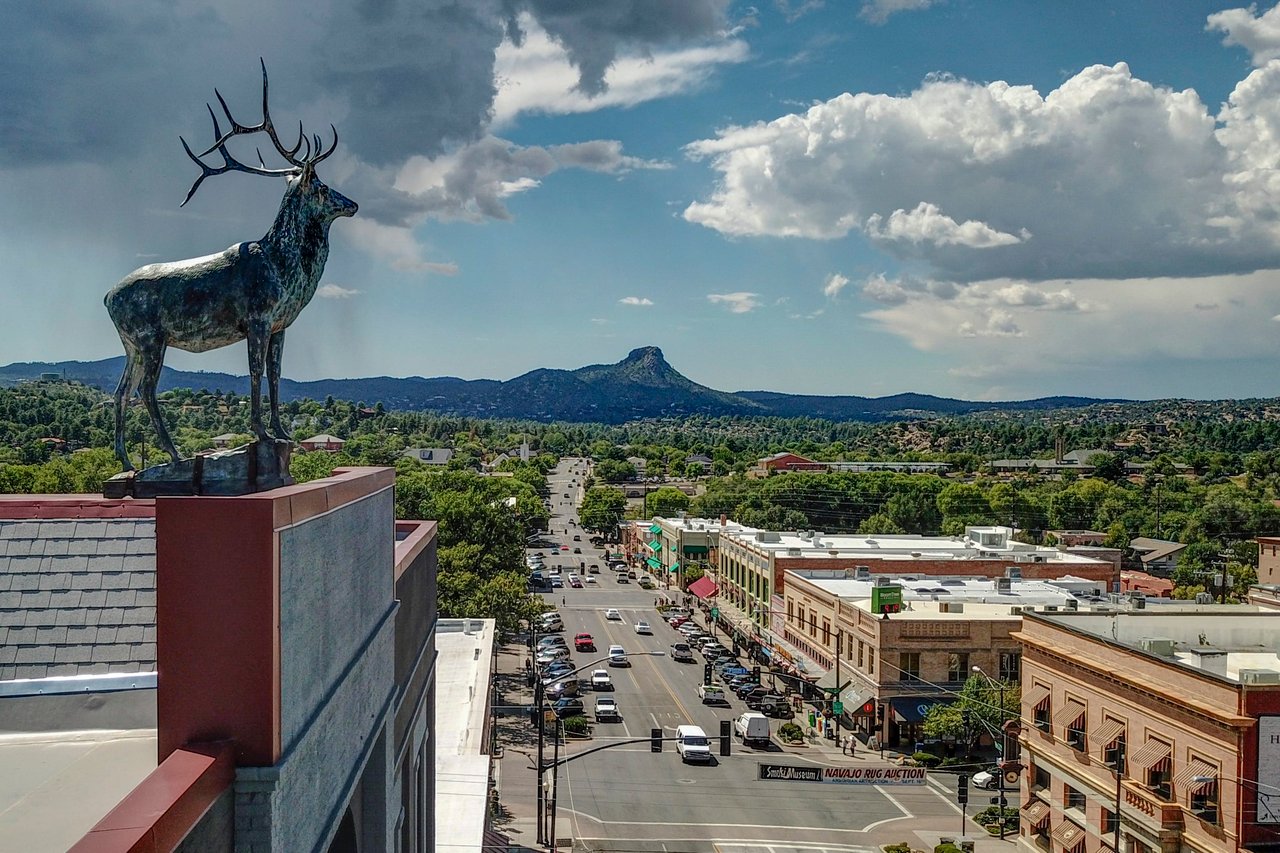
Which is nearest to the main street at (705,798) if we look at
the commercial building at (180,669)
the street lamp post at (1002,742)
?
the street lamp post at (1002,742)

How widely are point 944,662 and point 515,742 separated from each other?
66.1 feet

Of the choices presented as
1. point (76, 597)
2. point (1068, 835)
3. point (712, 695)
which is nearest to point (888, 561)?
point (712, 695)

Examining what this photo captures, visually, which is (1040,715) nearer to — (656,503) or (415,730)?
(415,730)

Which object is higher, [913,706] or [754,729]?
[913,706]

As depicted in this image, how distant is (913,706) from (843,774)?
40.2ft

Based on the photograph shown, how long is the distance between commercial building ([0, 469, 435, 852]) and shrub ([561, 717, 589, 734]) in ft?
120

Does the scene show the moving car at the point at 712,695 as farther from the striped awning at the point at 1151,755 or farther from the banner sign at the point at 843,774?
the striped awning at the point at 1151,755

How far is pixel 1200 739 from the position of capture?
2506cm

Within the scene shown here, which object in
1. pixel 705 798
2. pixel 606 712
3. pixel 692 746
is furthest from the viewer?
pixel 606 712

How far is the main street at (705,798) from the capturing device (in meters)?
34.3

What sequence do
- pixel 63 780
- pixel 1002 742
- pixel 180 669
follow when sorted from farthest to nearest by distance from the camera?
1. pixel 1002 742
2. pixel 63 780
3. pixel 180 669

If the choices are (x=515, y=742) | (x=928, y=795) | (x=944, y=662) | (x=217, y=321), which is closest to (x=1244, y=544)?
(x=944, y=662)

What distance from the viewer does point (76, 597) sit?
8.54m

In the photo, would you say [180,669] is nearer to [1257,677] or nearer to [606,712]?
[1257,677]
